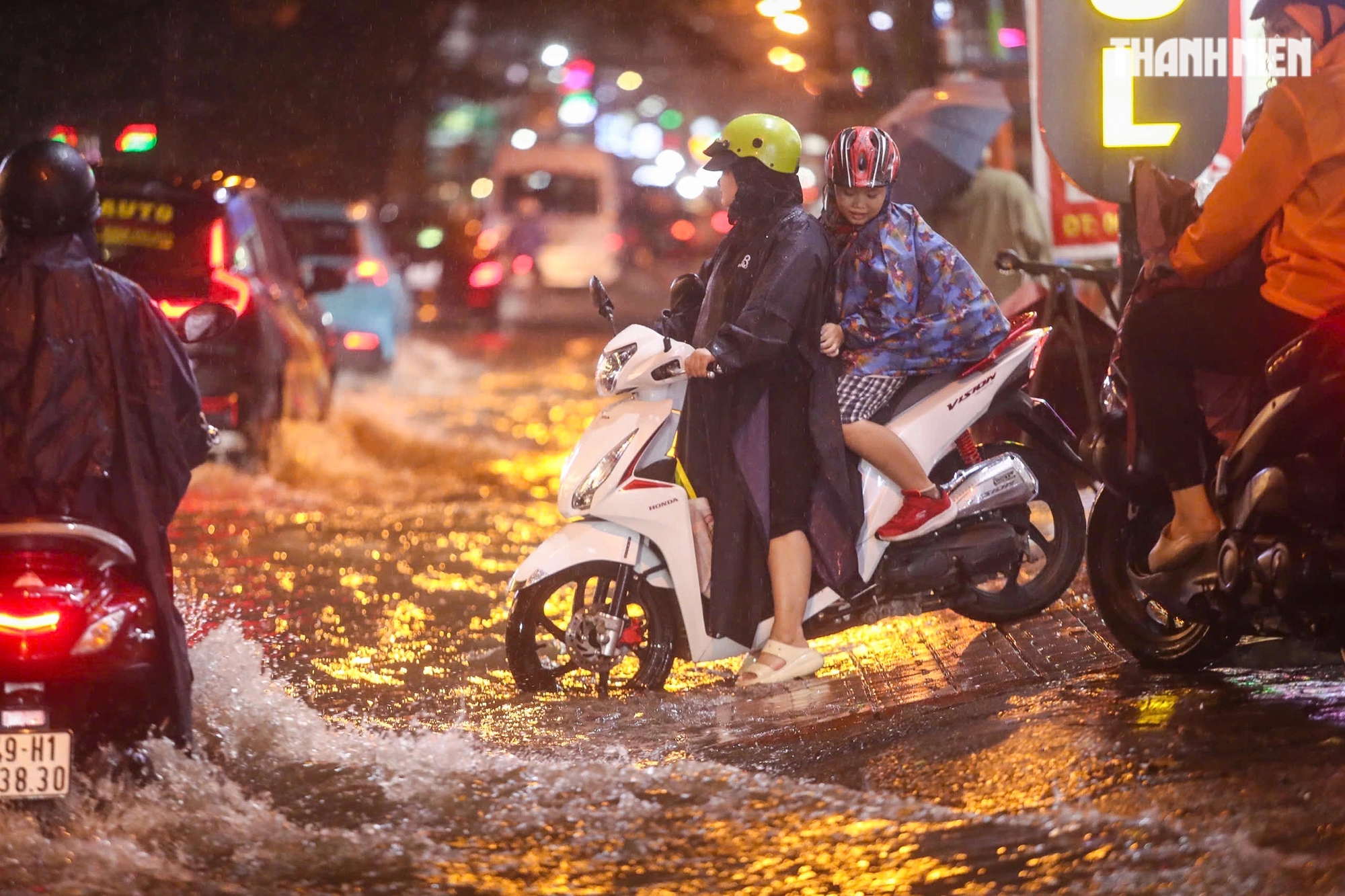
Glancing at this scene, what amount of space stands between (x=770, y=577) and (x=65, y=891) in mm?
2607

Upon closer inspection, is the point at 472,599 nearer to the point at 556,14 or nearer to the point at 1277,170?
the point at 1277,170

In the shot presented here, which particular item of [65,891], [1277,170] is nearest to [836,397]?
[1277,170]

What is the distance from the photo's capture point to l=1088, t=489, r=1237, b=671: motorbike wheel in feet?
19.0

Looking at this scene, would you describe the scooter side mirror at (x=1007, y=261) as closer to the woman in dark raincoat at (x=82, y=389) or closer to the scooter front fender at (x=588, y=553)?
the scooter front fender at (x=588, y=553)

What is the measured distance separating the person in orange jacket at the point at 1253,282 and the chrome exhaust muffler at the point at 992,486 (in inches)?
39.0

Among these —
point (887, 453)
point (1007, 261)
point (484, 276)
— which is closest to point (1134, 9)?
point (1007, 261)

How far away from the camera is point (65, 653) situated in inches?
171

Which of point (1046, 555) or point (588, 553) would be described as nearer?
point (588, 553)

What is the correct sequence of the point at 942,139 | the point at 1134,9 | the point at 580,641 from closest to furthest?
the point at 580,641 → the point at 1134,9 → the point at 942,139

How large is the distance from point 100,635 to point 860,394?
2.74 metres

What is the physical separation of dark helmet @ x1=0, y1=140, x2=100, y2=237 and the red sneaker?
282 centimetres

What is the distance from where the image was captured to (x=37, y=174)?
466 centimetres

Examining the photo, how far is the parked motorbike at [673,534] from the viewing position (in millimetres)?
5930

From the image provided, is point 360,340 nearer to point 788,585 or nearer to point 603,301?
point 603,301
